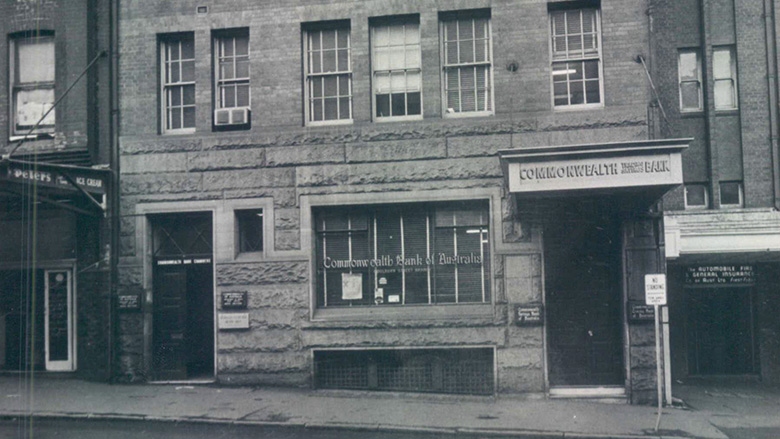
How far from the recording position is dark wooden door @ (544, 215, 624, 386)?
12859 millimetres

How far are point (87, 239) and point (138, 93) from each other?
3388 millimetres

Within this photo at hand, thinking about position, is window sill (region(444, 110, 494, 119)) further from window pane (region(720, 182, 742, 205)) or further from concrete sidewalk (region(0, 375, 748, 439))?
window pane (region(720, 182, 742, 205))

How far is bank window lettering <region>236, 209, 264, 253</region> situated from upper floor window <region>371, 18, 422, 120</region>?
3.42 m

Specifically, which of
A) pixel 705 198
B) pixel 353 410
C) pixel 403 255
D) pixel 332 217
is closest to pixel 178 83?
pixel 332 217

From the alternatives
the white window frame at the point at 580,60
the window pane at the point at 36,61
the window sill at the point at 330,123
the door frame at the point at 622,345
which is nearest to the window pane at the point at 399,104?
the window sill at the point at 330,123

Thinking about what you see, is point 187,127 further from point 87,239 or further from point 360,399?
point 360,399

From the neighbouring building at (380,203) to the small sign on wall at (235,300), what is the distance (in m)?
0.04

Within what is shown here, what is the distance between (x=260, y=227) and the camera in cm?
1391

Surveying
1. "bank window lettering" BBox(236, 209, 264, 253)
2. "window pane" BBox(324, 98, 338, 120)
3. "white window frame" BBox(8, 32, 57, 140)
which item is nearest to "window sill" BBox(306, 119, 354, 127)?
"window pane" BBox(324, 98, 338, 120)

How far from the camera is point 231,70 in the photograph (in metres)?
14.1

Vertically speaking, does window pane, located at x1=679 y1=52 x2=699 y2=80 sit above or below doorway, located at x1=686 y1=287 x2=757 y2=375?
above

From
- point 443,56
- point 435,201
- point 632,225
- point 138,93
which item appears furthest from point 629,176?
point 138,93

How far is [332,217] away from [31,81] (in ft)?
24.8

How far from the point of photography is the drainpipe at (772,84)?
15641mm
